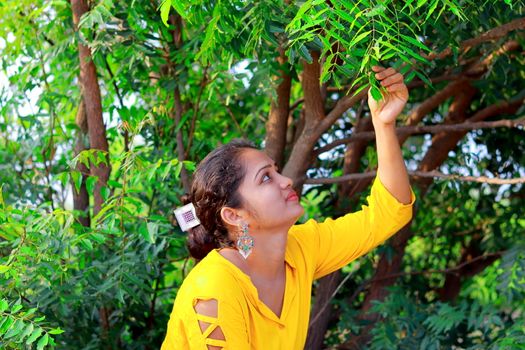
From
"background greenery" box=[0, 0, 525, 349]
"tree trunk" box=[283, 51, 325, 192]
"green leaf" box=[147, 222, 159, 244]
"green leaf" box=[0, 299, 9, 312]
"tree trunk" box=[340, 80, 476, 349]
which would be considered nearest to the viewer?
"green leaf" box=[0, 299, 9, 312]

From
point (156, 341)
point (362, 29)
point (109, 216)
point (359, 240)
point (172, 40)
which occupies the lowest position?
point (156, 341)

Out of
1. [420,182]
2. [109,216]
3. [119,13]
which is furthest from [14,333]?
[420,182]

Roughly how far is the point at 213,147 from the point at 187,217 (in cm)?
83

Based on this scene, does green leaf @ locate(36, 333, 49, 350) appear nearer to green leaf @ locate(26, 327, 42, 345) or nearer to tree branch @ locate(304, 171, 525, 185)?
green leaf @ locate(26, 327, 42, 345)

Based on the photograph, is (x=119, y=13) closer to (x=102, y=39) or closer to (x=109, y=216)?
(x=102, y=39)

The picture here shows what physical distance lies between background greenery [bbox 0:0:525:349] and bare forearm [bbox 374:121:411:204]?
0.57 feet

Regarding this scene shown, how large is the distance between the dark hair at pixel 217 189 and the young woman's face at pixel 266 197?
0.02m

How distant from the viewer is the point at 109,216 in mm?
2924

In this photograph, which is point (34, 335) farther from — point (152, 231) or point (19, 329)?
point (152, 231)

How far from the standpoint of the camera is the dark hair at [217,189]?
2457mm

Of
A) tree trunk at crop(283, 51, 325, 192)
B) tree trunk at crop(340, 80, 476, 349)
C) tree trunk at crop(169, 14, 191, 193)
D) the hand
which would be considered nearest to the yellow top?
the hand

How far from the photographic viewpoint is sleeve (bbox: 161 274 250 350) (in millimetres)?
2295

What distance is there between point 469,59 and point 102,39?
138cm

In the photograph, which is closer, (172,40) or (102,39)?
(102,39)
